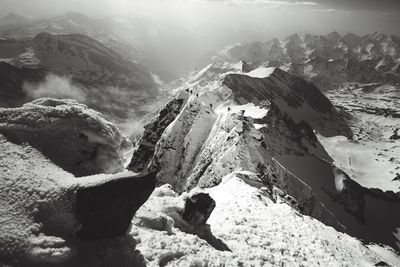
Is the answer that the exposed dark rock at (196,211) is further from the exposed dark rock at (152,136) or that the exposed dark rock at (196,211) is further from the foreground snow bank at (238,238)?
the exposed dark rock at (152,136)

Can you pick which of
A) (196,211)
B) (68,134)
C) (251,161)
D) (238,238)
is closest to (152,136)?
(251,161)

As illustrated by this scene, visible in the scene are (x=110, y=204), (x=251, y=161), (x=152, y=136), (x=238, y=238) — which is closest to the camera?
(x=110, y=204)

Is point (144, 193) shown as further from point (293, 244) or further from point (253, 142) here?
point (253, 142)

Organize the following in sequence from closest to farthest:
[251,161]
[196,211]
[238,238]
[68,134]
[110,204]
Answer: [110,204], [68,134], [196,211], [238,238], [251,161]

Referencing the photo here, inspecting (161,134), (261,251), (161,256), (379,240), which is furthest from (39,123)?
(379,240)

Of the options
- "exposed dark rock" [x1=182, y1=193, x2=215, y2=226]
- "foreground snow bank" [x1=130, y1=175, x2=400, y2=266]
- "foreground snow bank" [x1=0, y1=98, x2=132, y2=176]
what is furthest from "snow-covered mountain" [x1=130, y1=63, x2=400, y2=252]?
"foreground snow bank" [x1=0, y1=98, x2=132, y2=176]

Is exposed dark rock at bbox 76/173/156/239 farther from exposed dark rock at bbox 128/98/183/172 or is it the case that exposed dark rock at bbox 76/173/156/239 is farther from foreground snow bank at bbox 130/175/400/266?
exposed dark rock at bbox 128/98/183/172

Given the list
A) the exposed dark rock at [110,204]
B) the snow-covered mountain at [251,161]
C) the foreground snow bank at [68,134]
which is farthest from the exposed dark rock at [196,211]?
the snow-covered mountain at [251,161]

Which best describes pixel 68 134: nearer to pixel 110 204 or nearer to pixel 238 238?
pixel 110 204
